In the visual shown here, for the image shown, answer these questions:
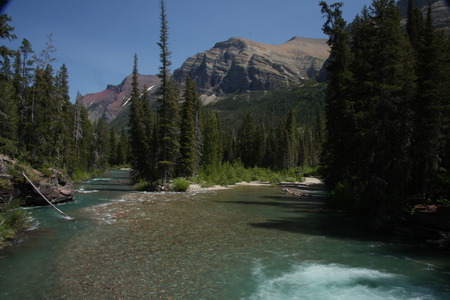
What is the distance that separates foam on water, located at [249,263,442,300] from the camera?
28.4 feet

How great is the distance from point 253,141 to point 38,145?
61.3m

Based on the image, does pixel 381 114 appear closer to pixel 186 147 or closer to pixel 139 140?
pixel 186 147

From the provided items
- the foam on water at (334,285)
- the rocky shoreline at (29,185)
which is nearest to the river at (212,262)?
the foam on water at (334,285)

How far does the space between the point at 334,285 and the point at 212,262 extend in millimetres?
4350

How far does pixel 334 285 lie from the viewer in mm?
9328

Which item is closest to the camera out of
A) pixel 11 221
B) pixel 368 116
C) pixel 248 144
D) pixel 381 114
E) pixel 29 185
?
pixel 11 221

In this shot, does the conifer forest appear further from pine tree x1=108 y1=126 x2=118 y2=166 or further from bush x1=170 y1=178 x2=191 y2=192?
pine tree x1=108 y1=126 x2=118 y2=166

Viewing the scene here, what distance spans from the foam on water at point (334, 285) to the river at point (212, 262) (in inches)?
1.2

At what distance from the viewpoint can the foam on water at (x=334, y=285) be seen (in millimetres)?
8648

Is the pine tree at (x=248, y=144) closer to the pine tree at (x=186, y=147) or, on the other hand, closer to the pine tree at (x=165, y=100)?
the pine tree at (x=186, y=147)

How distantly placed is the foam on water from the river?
0.03 m

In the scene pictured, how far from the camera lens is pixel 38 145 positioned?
30.1 metres

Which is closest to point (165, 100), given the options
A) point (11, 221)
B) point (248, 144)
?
point (11, 221)

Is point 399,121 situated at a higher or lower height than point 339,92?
lower
